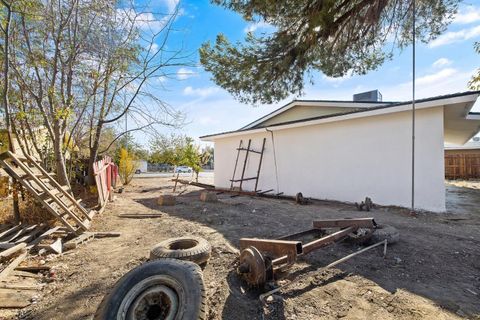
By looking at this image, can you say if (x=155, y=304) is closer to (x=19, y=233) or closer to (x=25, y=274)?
(x=25, y=274)

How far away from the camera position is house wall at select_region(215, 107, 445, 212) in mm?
6773

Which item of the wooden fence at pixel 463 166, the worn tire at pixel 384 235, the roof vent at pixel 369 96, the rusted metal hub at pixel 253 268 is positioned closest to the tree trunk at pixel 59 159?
the rusted metal hub at pixel 253 268

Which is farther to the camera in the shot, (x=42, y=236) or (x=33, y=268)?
(x=42, y=236)

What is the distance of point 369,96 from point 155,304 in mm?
14181

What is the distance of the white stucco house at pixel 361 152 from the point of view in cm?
673

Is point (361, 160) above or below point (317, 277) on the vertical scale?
above

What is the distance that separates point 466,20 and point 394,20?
169 cm

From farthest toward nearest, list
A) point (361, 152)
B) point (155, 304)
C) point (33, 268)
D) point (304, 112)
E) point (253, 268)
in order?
point (304, 112), point (361, 152), point (33, 268), point (253, 268), point (155, 304)

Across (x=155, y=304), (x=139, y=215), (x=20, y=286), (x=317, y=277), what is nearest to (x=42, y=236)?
(x=20, y=286)

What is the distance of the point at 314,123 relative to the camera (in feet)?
30.5

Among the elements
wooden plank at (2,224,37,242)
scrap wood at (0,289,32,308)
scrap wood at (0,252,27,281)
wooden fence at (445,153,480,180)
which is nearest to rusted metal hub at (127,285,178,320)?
scrap wood at (0,289,32,308)

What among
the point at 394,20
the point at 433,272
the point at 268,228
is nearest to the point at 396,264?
the point at 433,272

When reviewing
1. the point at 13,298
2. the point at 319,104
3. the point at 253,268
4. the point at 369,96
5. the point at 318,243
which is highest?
the point at 369,96

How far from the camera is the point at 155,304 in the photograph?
2.01m
